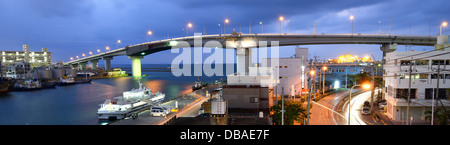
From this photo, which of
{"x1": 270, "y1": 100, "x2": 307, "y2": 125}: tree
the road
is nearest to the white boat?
{"x1": 270, "y1": 100, "x2": 307, "y2": 125}: tree

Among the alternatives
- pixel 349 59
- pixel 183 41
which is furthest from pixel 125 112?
pixel 349 59

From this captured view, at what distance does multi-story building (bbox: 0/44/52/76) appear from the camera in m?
71.4

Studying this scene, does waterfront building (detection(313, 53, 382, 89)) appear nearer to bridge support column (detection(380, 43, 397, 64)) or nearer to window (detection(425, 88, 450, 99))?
bridge support column (detection(380, 43, 397, 64))

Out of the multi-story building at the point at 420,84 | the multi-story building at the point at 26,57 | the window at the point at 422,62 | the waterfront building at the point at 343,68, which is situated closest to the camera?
the multi-story building at the point at 420,84

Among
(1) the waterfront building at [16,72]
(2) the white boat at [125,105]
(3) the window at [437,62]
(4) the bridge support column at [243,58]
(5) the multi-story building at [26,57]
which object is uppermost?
(5) the multi-story building at [26,57]

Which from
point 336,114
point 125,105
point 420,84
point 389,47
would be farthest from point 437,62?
point 125,105

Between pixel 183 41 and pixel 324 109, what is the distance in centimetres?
3272

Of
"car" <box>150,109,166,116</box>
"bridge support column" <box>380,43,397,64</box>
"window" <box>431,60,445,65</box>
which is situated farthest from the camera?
"bridge support column" <box>380,43,397,64</box>

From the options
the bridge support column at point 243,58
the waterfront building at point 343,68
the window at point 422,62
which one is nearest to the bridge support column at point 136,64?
the bridge support column at point 243,58

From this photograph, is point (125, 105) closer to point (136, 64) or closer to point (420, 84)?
point (420, 84)

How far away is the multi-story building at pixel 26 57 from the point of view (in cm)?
7138

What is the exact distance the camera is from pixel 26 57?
77.0m

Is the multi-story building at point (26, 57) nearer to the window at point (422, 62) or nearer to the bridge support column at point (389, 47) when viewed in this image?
the window at point (422, 62)
